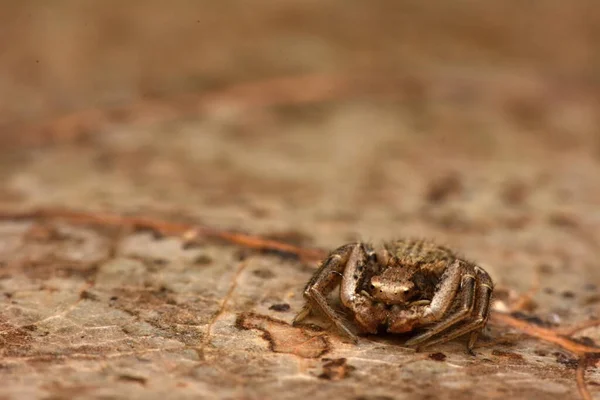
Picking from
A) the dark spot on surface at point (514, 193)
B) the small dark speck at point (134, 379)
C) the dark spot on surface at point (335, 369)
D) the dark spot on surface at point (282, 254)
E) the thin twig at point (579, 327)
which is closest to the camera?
the small dark speck at point (134, 379)

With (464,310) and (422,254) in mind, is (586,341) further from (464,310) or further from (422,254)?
(422,254)

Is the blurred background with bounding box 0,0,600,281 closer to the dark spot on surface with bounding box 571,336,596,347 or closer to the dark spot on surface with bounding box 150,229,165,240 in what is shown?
the dark spot on surface with bounding box 150,229,165,240

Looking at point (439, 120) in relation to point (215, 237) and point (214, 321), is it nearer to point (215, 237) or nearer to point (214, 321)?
point (215, 237)

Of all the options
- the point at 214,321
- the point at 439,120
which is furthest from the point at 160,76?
the point at 214,321

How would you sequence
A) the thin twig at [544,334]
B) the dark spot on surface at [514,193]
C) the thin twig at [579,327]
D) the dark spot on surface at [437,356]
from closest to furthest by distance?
the dark spot on surface at [437,356] → the thin twig at [544,334] → the thin twig at [579,327] → the dark spot on surface at [514,193]

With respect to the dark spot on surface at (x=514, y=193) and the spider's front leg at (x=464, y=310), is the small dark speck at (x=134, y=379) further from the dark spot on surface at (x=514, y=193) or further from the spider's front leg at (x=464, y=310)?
the dark spot on surface at (x=514, y=193)

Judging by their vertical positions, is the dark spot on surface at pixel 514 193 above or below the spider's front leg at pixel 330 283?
above

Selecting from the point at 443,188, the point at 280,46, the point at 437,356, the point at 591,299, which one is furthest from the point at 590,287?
the point at 280,46

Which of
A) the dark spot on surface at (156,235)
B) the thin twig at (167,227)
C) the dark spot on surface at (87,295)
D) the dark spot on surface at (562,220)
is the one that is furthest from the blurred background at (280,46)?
the dark spot on surface at (87,295)
